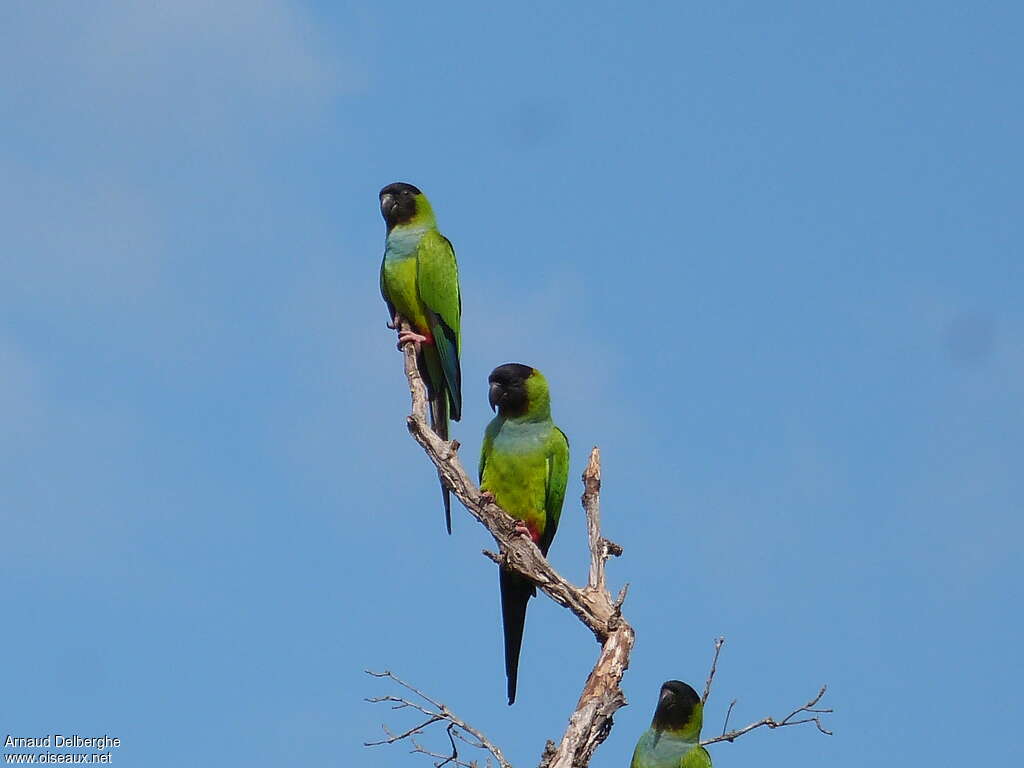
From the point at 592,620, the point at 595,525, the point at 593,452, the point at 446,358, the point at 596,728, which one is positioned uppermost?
the point at 446,358

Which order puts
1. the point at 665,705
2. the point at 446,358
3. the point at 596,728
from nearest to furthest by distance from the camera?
the point at 596,728 → the point at 665,705 → the point at 446,358

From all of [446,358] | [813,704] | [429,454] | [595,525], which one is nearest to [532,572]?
[595,525]

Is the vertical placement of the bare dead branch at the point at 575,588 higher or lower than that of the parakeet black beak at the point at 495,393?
lower

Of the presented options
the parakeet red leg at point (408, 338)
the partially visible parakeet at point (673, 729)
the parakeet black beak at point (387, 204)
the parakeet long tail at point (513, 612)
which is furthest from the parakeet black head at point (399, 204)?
the partially visible parakeet at point (673, 729)

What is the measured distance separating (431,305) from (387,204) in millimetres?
918

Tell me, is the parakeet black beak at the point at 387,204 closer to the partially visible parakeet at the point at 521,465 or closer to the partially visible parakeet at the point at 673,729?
the partially visible parakeet at the point at 521,465

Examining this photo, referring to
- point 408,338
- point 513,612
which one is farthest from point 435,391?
point 513,612

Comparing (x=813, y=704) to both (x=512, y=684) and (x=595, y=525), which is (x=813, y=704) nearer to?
(x=595, y=525)

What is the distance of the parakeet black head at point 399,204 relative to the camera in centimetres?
991

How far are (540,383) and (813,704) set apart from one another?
9.17ft

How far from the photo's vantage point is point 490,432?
8.84m

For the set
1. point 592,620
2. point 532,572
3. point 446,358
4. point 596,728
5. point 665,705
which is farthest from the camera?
point 446,358

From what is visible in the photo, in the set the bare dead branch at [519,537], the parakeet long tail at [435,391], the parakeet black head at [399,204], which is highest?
the parakeet black head at [399,204]

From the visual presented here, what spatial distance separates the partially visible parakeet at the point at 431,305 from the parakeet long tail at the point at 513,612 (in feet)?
4.82
